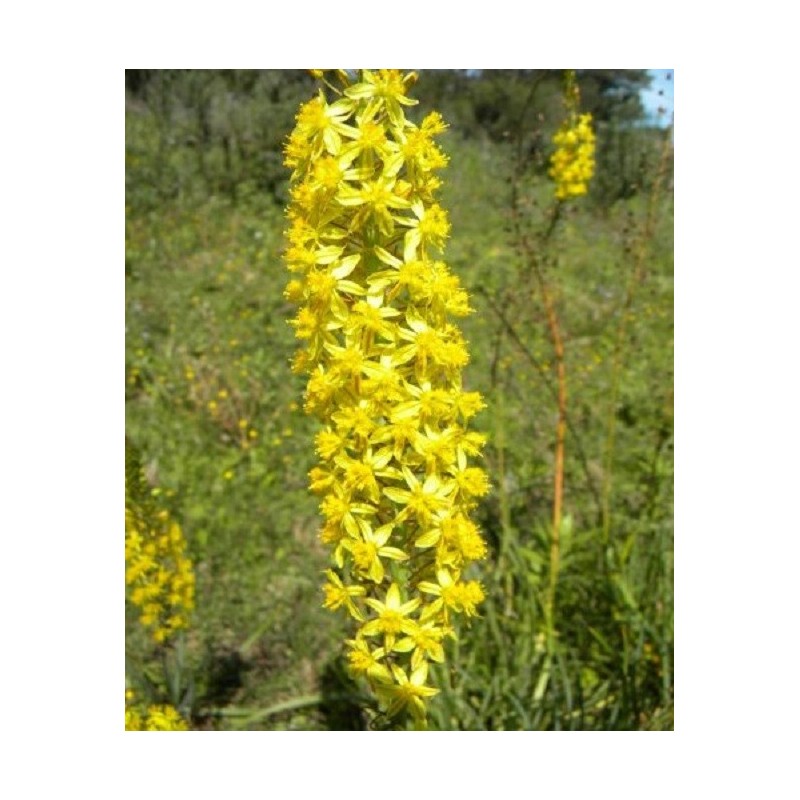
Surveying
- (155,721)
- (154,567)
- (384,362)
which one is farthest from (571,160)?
(155,721)

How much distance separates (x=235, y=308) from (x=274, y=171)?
2.37 ft

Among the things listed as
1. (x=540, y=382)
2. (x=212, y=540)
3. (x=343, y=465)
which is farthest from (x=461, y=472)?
(x=540, y=382)

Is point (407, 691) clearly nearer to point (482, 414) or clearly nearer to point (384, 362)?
point (384, 362)

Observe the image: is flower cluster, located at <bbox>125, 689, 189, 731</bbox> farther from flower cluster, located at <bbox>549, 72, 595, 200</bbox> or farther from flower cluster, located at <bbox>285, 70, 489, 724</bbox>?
flower cluster, located at <bbox>549, 72, 595, 200</bbox>

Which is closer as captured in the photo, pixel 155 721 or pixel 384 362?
pixel 384 362

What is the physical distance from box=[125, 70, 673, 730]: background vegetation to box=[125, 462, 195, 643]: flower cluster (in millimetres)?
130

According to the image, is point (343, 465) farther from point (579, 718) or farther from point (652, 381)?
point (652, 381)

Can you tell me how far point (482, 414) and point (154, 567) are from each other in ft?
6.06

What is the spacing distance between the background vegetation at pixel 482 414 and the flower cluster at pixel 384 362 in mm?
1048

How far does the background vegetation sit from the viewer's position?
279 centimetres

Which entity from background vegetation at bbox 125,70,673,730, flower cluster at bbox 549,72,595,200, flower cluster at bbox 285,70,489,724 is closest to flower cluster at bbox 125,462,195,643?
background vegetation at bbox 125,70,673,730

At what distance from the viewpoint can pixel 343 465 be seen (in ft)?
5.19

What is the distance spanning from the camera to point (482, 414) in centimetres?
401

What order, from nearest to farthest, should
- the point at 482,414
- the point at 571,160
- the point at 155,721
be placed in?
the point at 155,721
the point at 571,160
the point at 482,414
